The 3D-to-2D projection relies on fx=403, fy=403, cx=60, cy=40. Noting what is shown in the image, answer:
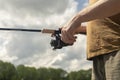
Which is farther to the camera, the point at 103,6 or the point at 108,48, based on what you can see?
the point at 108,48

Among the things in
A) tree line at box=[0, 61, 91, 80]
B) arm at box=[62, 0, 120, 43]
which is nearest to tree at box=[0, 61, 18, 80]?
tree line at box=[0, 61, 91, 80]

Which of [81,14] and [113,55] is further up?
[81,14]

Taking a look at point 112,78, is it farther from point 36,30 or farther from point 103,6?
point 36,30

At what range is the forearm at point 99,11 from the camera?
3447 mm

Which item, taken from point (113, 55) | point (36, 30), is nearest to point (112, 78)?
point (113, 55)

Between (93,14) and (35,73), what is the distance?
100999 mm

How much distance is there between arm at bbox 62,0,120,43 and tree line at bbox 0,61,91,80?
79444mm

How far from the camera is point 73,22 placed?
140 inches

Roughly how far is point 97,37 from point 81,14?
0.42 metres

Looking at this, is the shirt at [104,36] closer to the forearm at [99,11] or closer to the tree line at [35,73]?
the forearm at [99,11]

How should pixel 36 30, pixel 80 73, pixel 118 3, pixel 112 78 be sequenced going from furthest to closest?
1. pixel 80 73
2. pixel 36 30
3. pixel 112 78
4. pixel 118 3

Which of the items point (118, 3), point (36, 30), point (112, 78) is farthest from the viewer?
point (36, 30)

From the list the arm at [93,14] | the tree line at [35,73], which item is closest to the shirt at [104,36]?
the arm at [93,14]

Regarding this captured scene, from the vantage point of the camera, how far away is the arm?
11.3 ft
